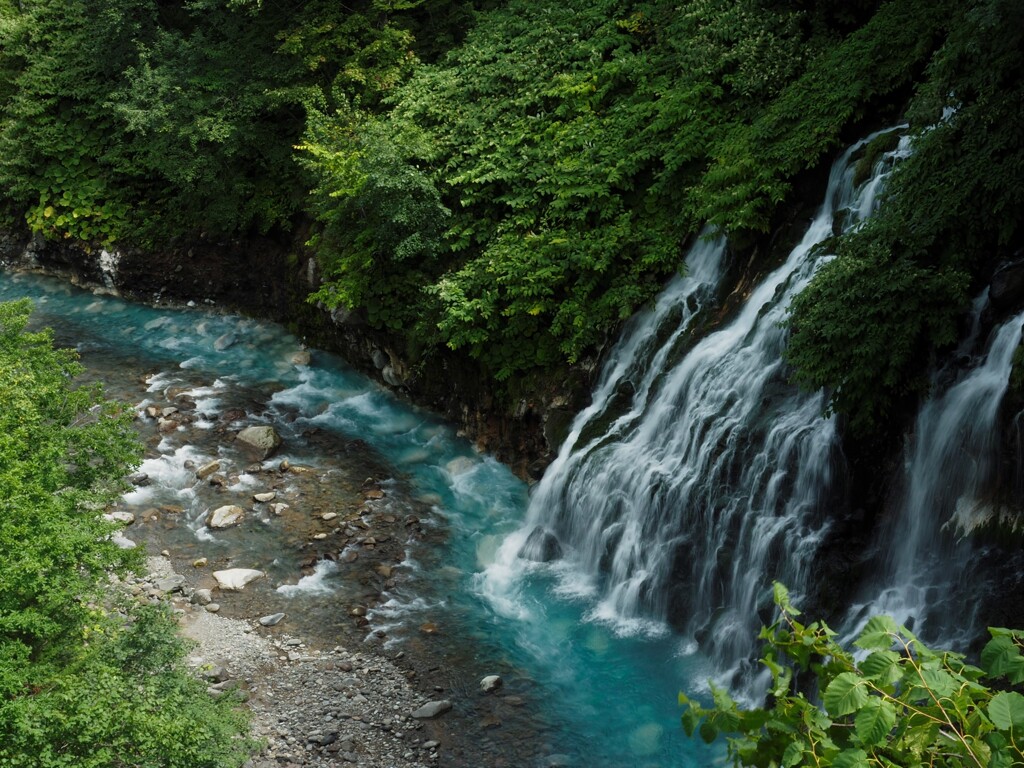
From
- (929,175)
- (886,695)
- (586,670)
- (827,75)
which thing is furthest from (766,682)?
(827,75)

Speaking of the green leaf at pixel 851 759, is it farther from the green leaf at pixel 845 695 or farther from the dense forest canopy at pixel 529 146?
the dense forest canopy at pixel 529 146

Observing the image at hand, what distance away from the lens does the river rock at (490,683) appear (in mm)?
11297

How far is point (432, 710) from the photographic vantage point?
10875mm

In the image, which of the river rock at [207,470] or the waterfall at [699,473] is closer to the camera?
the waterfall at [699,473]

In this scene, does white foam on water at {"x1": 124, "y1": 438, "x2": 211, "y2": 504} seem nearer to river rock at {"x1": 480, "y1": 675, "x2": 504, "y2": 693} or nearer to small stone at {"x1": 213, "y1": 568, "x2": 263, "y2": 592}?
small stone at {"x1": 213, "y1": 568, "x2": 263, "y2": 592}

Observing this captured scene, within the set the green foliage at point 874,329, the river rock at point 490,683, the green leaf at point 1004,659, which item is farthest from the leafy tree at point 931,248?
the green leaf at point 1004,659

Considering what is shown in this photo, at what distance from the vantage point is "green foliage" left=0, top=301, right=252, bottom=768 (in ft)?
27.0

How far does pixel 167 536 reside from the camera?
14.4 m

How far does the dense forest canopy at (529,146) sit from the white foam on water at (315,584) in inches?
171

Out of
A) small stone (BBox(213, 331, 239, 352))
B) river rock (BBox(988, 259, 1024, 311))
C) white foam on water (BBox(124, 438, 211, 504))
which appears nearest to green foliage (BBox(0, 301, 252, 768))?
white foam on water (BBox(124, 438, 211, 504))

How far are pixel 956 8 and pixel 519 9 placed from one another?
32.8 ft

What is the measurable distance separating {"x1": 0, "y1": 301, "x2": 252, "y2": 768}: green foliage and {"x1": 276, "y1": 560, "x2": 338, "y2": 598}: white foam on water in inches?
89.7

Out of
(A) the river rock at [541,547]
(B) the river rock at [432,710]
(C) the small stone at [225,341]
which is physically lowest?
(B) the river rock at [432,710]

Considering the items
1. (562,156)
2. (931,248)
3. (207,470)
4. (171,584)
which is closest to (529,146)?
(562,156)
